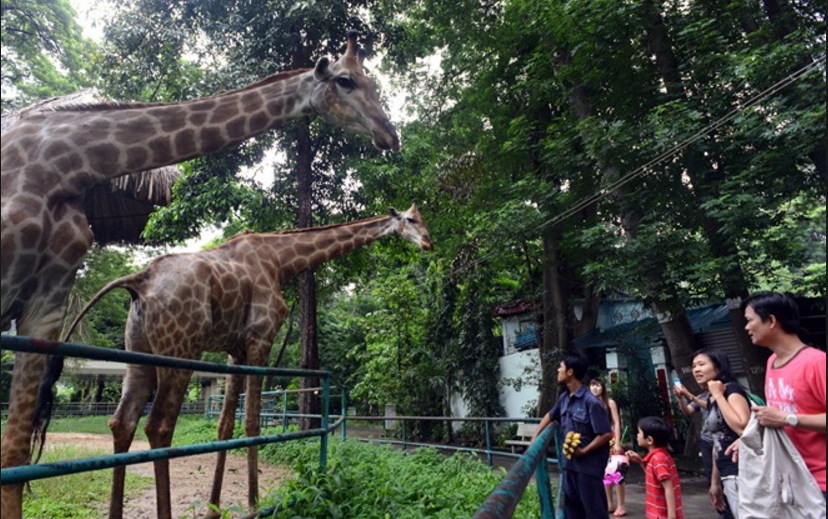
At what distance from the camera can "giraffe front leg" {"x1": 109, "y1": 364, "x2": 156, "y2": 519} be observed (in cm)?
336

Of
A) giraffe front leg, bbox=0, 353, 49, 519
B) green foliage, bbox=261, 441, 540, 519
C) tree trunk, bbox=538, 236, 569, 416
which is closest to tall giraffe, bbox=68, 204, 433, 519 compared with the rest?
green foliage, bbox=261, 441, 540, 519

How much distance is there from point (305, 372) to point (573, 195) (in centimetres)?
736

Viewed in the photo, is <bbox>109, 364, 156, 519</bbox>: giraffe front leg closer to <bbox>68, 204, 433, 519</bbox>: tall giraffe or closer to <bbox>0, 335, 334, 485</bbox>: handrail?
<bbox>68, 204, 433, 519</bbox>: tall giraffe

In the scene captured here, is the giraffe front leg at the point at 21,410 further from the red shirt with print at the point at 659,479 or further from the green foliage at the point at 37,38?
the red shirt with print at the point at 659,479

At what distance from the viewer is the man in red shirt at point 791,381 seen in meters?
2.33

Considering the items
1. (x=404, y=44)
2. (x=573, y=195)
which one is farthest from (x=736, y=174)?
(x=404, y=44)

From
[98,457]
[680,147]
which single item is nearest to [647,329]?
[680,147]

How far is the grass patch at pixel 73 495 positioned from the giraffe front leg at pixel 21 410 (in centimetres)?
333

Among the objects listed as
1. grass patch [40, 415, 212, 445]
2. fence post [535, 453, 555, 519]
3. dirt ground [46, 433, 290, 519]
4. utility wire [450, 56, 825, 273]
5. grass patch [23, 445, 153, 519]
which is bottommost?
dirt ground [46, 433, 290, 519]

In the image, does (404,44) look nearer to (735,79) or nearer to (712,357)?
(735,79)

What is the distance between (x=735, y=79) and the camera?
6805mm

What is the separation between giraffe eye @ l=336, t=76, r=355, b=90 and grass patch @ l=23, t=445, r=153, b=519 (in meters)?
4.02

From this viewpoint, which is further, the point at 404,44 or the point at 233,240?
the point at 404,44

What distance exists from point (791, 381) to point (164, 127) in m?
3.00
